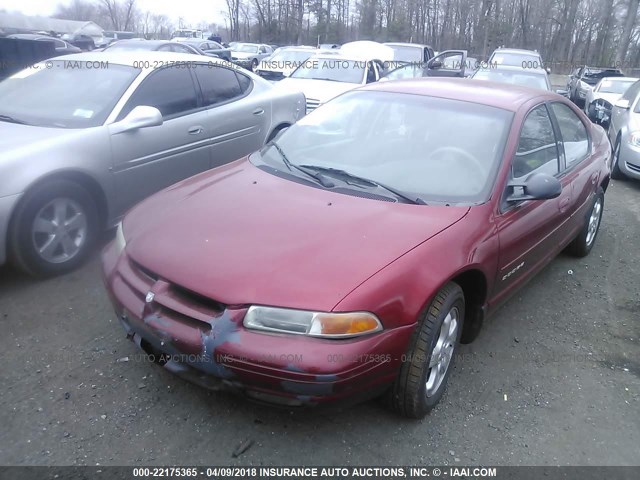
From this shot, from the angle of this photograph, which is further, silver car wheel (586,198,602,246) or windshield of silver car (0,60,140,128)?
silver car wheel (586,198,602,246)

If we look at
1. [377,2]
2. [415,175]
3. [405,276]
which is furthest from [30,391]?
[377,2]

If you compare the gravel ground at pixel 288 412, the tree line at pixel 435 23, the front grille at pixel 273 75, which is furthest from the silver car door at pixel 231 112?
the tree line at pixel 435 23

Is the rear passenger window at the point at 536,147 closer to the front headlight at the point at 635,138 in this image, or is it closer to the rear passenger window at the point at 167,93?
the rear passenger window at the point at 167,93

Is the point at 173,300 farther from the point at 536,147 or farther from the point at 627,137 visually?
the point at 627,137

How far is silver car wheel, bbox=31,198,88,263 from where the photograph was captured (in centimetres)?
382

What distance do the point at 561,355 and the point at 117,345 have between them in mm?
2742

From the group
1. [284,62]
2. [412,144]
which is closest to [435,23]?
[284,62]

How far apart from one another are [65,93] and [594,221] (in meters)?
4.85

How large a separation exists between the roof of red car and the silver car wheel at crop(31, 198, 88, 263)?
2.37 metres

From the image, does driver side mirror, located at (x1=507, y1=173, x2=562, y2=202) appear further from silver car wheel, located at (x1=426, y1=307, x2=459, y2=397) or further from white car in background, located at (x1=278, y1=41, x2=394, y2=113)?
white car in background, located at (x1=278, y1=41, x2=394, y2=113)

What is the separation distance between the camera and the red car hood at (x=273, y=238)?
236 cm

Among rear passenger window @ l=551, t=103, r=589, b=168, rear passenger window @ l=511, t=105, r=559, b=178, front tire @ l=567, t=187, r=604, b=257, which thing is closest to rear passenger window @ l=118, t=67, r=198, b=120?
rear passenger window @ l=511, t=105, r=559, b=178

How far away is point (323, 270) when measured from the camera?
2410mm

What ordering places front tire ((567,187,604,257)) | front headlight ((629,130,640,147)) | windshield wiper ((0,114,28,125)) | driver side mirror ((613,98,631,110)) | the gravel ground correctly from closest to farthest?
the gravel ground → windshield wiper ((0,114,28,125)) → front tire ((567,187,604,257)) → front headlight ((629,130,640,147)) → driver side mirror ((613,98,631,110))
